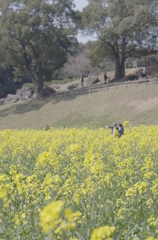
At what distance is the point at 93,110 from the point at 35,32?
11065 mm

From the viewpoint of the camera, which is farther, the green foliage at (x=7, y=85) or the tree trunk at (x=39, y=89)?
the green foliage at (x=7, y=85)

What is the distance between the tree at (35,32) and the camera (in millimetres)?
35531

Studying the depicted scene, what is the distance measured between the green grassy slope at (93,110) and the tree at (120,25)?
650 centimetres

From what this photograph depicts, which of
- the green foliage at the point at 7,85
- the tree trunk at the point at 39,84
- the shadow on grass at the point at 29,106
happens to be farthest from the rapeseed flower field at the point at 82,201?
the green foliage at the point at 7,85

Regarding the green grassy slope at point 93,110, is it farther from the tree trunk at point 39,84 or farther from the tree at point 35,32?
the tree at point 35,32

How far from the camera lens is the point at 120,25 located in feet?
114

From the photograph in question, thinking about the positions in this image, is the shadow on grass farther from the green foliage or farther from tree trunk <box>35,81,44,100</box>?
the green foliage

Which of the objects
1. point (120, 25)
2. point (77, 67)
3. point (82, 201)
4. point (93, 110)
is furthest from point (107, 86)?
point (77, 67)

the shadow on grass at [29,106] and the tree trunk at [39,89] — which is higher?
the tree trunk at [39,89]

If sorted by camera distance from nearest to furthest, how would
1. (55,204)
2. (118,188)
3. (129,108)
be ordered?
(55,204) → (118,188) → (129,108)

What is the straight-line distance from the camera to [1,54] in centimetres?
3700

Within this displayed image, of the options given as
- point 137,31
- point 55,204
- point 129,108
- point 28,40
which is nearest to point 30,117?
point 28,40

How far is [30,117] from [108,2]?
14.2 m

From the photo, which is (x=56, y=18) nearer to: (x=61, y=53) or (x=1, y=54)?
(x=61, y=53)
